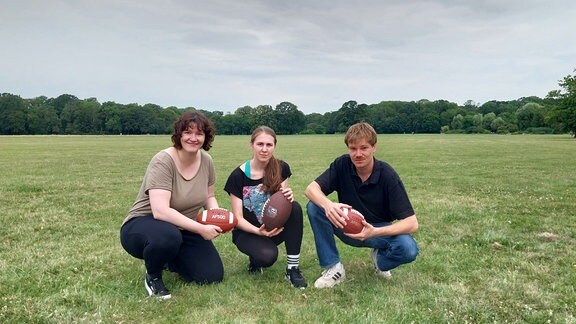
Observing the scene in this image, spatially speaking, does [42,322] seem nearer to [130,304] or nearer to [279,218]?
[130,304]

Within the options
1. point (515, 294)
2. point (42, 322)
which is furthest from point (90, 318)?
point (515, 294)

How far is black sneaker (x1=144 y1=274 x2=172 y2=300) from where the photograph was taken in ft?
14.6

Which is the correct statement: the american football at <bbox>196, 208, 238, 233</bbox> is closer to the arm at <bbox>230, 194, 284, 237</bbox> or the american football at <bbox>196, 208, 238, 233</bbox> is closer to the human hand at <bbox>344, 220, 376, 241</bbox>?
the arm at <bbox>230, 194, 284, 237</bbox>

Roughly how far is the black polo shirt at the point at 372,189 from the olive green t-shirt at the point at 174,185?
134 cm

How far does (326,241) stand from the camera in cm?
504

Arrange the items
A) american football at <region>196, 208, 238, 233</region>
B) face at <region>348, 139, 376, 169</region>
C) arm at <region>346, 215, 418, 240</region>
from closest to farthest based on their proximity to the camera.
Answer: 1. arm at <region>346, 215, 418, 240</region>
2. face at <region>348, 139, 376, 169</region>
3. american football at <region>196, 208, 238, 233</region>

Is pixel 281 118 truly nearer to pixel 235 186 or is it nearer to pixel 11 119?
pixel 11 119

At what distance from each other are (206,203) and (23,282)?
7.03 feet

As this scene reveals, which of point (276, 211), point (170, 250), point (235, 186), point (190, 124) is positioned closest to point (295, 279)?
point (276, 211)

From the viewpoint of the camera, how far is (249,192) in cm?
521

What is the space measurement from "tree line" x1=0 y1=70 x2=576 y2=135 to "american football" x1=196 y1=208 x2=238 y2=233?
339ft

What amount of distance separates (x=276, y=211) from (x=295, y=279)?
819mm

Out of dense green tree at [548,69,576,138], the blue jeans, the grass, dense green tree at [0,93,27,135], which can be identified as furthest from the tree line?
the blue jeans

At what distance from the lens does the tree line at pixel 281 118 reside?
4313 inches
